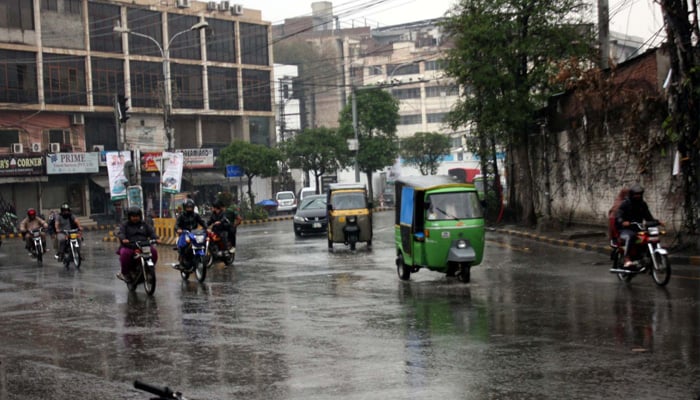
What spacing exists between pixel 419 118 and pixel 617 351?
98.0m

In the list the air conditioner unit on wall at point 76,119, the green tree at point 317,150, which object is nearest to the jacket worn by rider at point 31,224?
the air conditioner unit on wall at point 76,119

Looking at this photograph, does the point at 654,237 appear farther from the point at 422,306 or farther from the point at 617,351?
the point at 617,351

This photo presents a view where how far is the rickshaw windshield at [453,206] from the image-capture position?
17094mm

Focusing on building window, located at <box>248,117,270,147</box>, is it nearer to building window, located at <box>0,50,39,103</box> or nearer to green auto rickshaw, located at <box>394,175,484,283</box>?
building window, located at <box>0,50,39,103</box>

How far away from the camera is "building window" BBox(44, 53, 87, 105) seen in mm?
63562

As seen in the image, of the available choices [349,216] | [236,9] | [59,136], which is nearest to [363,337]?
[349,216]

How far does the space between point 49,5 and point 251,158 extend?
1798cm

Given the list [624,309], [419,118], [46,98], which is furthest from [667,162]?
[419,118]

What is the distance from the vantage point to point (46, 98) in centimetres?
6384

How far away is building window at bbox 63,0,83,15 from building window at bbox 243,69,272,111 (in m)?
16.8

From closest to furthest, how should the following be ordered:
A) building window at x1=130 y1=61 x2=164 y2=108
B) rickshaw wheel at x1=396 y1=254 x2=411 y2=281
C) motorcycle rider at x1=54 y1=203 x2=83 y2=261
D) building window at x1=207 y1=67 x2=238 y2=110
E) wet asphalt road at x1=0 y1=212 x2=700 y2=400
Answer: wet asphalt road at x1=0 y1=212 x2=700 y2=400
rickshaw wheel at x1=396 y1=254 x2=411 y2=281
motorcycle rider at x1=54 y1=203 x2=83 y2=261
building window at x1=130 y1=61 x2=164 y2=108
building window at x1=207 y1=67 x2=238 y2=110

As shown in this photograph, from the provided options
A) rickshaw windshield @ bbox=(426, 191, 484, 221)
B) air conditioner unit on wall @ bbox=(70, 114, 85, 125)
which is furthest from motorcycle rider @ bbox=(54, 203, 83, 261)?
air conditioner unit on wall @ bbox=(70, 114, 85, 125)

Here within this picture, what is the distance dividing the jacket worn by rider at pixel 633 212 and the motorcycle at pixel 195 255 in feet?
28.6

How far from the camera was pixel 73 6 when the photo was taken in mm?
65062
